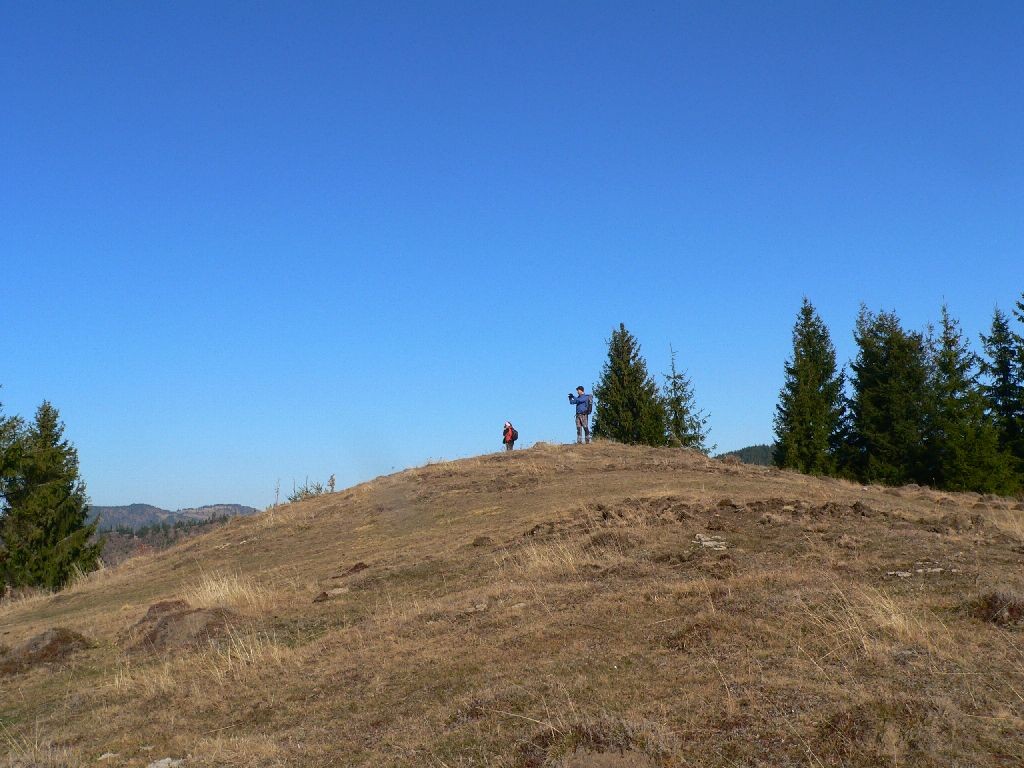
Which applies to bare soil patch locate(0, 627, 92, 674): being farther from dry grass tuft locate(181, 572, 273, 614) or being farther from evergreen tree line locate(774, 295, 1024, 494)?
evergreen tree line locate(774, 295, 1024, 494)

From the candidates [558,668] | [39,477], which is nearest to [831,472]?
[558,668]

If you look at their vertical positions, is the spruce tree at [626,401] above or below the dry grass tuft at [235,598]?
above

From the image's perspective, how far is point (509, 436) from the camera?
31719 millimetres

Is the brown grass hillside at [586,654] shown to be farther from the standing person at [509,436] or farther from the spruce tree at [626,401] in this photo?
the spruce tree at [626,401]

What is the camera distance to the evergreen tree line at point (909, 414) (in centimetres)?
3728

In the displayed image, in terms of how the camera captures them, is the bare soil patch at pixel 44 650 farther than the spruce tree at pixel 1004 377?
No

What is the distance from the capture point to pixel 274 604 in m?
12.6

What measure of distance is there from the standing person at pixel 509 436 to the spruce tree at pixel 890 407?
67.3 ft

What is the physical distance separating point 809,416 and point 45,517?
1616 inches

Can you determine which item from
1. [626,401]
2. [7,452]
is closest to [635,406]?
[626,401]

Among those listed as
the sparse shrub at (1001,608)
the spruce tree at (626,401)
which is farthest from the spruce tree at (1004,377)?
the sparse shrub at (1001,608)

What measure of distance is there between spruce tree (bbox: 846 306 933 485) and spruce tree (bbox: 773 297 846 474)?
46.0 inches

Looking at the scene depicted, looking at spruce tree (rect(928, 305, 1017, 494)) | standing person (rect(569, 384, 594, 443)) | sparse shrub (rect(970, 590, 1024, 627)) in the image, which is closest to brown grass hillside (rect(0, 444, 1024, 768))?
sparse shrub (rect(970, 590, 1024, 627))

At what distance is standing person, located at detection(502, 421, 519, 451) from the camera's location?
31.6m
